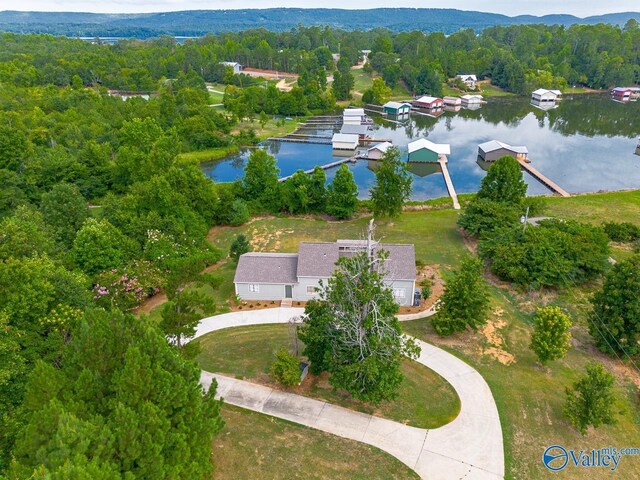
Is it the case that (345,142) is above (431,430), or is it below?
below

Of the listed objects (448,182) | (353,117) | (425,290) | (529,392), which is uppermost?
(529,392)

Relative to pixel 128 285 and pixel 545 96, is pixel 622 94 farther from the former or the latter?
pixel 128 285

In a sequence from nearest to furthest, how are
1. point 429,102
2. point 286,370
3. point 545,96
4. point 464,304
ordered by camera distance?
point 286,370 < point 464,304 < point 429,102 < point 545,96

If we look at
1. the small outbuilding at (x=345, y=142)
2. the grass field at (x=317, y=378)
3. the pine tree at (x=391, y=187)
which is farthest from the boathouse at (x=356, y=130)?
the grass field at (x=317, y=378)

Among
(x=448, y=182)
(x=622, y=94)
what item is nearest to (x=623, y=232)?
(x=448, y=182)

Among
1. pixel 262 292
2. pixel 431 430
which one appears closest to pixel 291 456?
pixel 431 430

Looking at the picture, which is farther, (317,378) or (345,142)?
(345,142)

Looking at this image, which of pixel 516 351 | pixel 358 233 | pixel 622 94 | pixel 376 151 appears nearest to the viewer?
pixel 516 351

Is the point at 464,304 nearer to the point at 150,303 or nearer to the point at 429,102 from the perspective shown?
the point at 150,303
